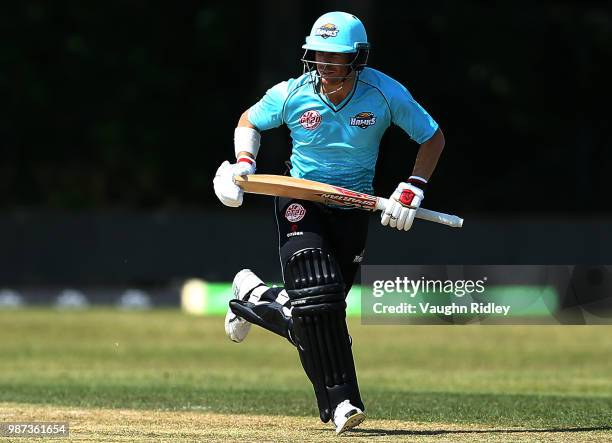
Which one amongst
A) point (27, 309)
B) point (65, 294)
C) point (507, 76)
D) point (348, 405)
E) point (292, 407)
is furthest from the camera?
point (507, 76)

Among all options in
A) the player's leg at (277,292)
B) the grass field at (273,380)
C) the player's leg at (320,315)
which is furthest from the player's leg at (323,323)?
the grass field at (273,380)

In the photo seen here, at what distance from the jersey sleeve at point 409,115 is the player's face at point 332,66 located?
0.96 ft

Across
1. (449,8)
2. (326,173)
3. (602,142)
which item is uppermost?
(449,8)

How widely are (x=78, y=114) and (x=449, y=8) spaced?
726cm

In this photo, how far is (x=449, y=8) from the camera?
27.6 m

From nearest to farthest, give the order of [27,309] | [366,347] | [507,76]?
[366,347], [27,309], [507,76]

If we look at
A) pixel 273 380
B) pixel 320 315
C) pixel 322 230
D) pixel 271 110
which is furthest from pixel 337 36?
pixel 273 380

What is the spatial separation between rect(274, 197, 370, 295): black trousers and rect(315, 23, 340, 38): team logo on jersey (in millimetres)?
862

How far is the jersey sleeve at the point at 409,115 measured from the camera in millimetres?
7668

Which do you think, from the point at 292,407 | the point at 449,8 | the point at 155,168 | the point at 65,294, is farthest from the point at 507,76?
the point at 292,407

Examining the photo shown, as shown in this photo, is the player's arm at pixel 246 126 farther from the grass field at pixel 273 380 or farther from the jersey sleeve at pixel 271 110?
the grass field at pixel 273 380

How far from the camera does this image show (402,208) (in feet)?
24.7

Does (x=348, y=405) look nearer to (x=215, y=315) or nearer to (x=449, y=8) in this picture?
(x=215, y=315)

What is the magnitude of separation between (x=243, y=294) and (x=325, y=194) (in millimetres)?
1018
